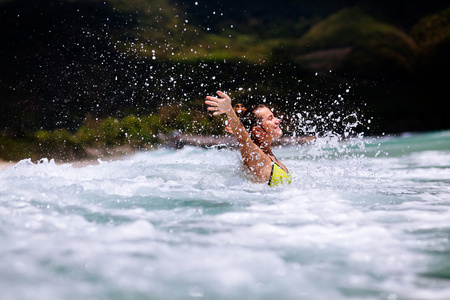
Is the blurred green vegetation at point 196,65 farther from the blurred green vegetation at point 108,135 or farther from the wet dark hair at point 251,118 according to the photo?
the wet dark hair at point 251,118

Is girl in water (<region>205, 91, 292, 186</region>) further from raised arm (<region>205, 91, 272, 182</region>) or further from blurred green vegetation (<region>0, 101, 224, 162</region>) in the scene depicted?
blurred green vegetation (<region>0, 101, 224, 162</region>)

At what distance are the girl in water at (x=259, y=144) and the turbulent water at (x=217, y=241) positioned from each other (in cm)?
12

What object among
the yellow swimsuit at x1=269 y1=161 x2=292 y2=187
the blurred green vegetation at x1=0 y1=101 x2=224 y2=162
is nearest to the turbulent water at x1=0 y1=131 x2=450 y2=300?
the yellow swimsuit at x1=269 y1=161 x2=292 y2=187

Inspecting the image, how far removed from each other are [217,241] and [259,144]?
5.60 ft

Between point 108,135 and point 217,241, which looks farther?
point 108,135

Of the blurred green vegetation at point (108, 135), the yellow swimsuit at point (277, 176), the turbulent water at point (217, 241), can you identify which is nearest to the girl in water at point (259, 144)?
the yellow swimsuit at point (277, 176)

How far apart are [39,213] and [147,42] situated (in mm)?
14465

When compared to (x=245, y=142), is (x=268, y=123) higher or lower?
higher

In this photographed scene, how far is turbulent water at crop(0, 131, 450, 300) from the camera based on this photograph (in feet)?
4.72

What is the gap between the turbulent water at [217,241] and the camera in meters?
1.44

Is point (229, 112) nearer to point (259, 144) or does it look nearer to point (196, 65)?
point (259, 144)

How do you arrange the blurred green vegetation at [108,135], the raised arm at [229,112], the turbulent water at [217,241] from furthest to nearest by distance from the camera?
the blurred green vegetation at [108,135]
the raised arm at [229,112]
the turbulent water at [217,241]

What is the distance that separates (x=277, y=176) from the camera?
334 cm

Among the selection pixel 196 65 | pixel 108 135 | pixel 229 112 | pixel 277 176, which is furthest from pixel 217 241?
pixel 196 65
